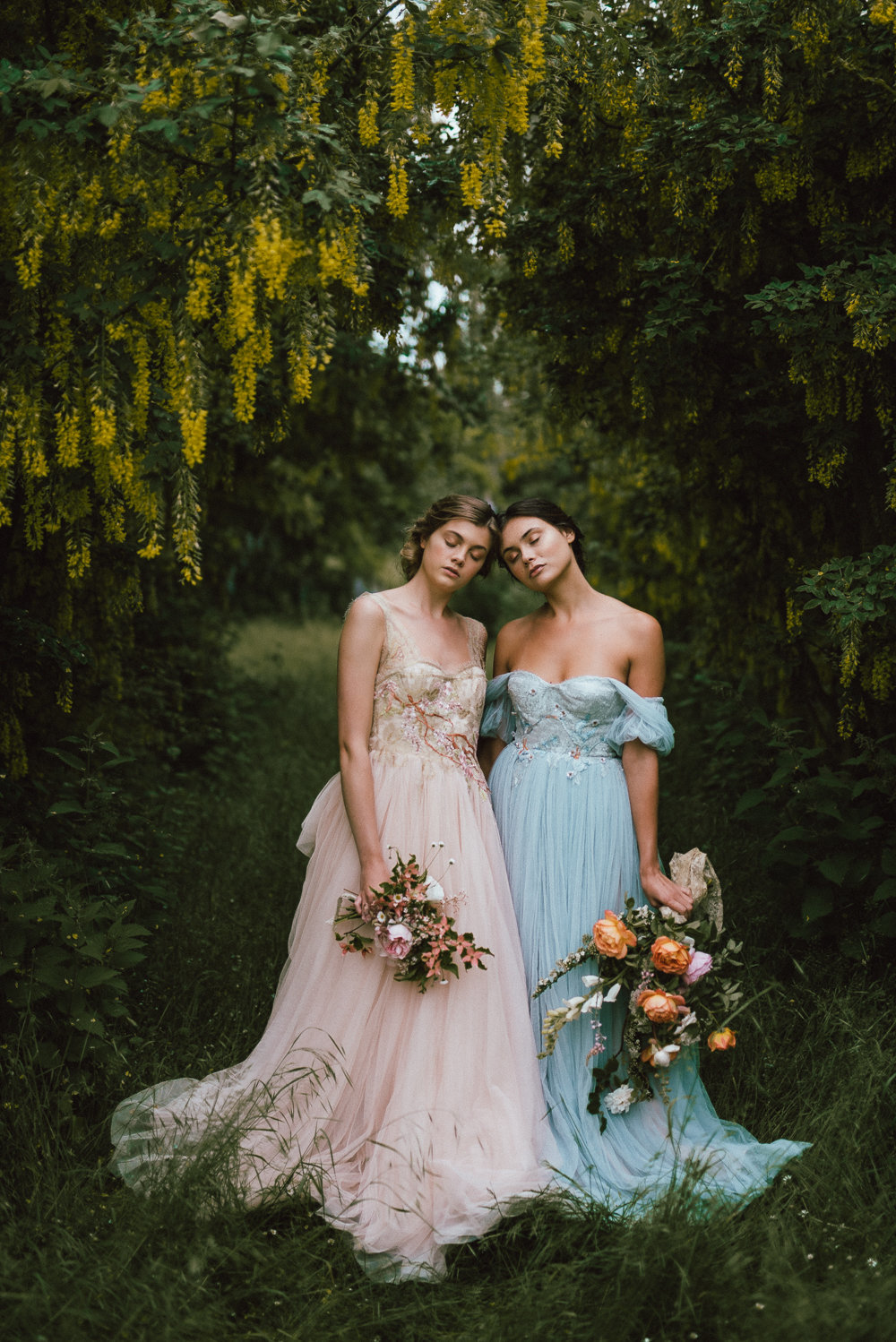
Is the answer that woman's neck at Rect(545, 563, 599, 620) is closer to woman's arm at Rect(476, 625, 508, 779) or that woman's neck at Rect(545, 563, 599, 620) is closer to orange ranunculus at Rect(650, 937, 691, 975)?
woman's arm at Rect(476, 625, 508, 779)

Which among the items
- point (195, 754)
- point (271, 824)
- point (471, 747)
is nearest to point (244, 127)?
point (471, 747)

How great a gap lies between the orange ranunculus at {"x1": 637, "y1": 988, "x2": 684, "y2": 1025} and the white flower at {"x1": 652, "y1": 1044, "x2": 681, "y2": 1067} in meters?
0.07

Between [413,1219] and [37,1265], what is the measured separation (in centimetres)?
93

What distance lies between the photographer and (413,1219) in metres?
2.67

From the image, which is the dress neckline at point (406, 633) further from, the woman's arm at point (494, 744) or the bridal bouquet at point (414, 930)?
the bridal bouquet at point (414, 930)

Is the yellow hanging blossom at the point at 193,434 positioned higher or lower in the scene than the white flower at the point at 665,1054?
higher

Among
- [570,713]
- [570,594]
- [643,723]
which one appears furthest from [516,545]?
[643,723]

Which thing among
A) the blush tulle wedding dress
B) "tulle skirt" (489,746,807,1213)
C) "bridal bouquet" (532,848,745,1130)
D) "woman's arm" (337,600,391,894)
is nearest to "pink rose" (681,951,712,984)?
"bridal bouquet" (532,848,745,1130)

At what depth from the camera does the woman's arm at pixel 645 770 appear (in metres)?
3.21

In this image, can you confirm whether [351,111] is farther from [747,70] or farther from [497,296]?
[497,296]

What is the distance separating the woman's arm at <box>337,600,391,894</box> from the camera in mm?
3049

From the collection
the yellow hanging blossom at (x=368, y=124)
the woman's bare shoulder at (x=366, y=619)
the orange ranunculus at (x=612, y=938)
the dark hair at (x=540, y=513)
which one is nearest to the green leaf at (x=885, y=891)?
the orange ranunculus at (x=612, y=938)

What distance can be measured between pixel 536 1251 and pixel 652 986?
0.77 metres

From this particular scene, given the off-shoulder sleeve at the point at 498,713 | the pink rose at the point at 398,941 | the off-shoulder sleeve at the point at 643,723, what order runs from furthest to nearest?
the off-shoulder sleeve at the point at 498,713, the off-shoulder sleeve at the point at 643,723, the pink rose at the point at 398,941
